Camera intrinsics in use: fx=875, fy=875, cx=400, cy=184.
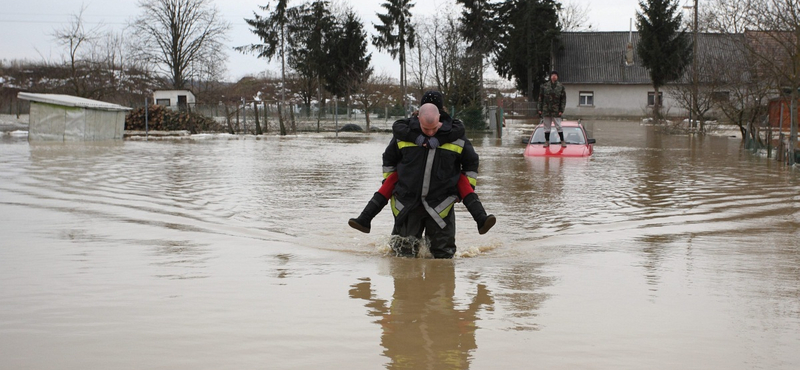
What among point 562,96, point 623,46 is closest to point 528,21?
point 623,46

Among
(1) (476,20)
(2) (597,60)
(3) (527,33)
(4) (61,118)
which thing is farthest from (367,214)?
(2) (597,60)

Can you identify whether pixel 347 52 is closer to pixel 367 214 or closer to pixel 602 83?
pixel 602 83

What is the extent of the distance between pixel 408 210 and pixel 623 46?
236ft

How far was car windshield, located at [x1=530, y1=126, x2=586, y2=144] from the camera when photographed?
21844 millimetres

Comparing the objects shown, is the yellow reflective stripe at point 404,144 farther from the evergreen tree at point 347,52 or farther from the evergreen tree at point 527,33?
the evergreen tree at point 527,33

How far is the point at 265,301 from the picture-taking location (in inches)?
239

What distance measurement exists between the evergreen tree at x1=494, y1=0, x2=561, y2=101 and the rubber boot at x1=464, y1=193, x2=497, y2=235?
61238 mm

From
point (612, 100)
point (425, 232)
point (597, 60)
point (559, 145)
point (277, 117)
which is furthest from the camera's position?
point (597, 60)

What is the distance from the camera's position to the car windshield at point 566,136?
21.8 meters

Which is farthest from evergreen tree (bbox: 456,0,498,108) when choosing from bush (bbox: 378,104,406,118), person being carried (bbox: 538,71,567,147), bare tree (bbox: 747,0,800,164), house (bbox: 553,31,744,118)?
person being carried (bbox: 538,71,567,147)

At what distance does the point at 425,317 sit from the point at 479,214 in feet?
6.45

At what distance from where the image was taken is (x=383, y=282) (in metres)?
6.85

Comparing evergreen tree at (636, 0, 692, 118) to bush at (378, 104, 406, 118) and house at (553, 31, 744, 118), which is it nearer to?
house at (553, 31, 744, 118)

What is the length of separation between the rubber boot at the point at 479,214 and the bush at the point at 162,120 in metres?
37.2
